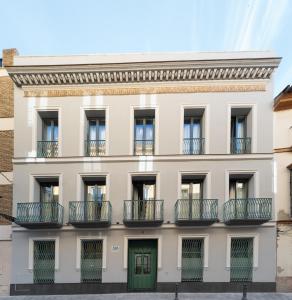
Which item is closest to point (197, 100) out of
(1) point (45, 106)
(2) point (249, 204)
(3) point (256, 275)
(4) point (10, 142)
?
(2) point (249, 204)

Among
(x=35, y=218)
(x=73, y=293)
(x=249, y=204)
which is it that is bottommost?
(x=73, y=293)

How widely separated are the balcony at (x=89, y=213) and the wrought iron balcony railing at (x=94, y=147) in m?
2.33

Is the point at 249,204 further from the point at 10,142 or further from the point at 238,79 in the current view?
the point at 10,142

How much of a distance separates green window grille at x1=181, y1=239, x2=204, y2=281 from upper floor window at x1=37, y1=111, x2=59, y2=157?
7.64m

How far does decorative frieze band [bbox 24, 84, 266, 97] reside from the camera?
12742 mm

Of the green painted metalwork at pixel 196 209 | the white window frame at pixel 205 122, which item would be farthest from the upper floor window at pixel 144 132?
the green painted metalwork at pixel 196 209

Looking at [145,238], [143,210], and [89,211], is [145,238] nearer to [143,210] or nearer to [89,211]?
[143,210]

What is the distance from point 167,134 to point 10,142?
7653 mm

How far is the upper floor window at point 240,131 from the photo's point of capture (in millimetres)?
12891

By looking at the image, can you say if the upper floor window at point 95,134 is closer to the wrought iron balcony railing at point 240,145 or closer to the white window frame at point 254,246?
the wrought iron balcony railing at point 240,145

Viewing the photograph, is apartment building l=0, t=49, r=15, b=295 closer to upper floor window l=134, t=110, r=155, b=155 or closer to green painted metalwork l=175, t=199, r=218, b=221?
upper floor window l=134, t=110, r=155, b=155

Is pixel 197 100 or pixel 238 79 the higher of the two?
pixel 238 79

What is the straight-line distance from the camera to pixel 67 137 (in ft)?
42.2

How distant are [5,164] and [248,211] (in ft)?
38.2
